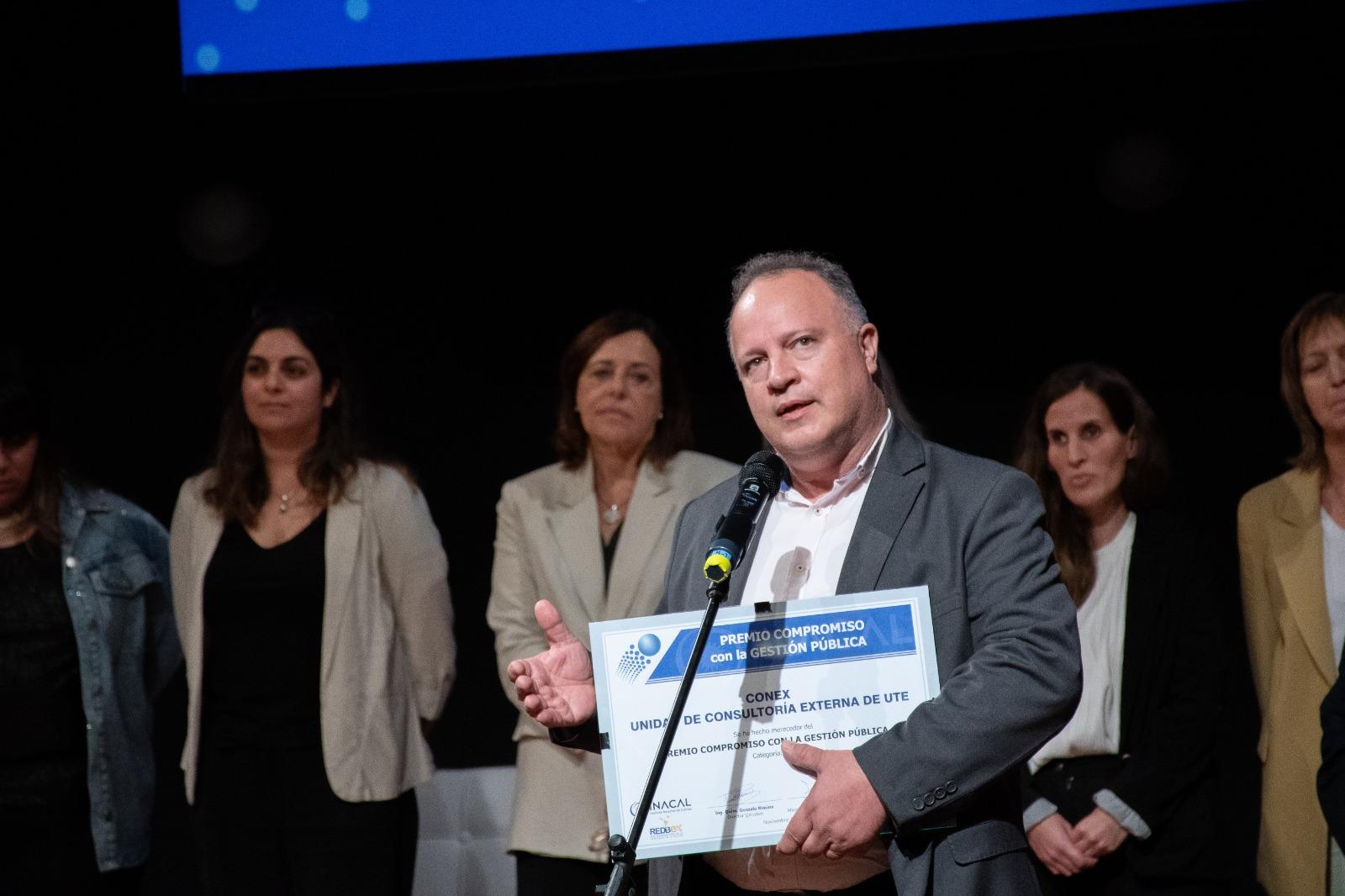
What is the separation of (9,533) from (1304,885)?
3.33m

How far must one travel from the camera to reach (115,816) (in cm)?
337

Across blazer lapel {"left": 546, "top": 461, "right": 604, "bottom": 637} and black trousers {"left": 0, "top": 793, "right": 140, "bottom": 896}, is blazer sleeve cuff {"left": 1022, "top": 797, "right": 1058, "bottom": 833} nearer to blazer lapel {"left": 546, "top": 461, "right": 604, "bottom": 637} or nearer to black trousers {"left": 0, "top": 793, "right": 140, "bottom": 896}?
blazer lapel {"left": 546, "top": 461, "right": 604, "bottom": 637}

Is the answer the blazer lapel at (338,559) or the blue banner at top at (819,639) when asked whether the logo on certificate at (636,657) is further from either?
the blazer lapel at (338,559)

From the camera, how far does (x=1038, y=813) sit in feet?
10.4

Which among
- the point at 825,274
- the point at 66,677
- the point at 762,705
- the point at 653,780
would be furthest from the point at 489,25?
the point at 653,780

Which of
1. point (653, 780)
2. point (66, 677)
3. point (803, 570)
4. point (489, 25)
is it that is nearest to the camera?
point (653, 780)

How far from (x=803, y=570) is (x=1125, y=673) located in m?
1.51

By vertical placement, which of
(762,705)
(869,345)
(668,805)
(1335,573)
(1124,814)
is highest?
(869,345)

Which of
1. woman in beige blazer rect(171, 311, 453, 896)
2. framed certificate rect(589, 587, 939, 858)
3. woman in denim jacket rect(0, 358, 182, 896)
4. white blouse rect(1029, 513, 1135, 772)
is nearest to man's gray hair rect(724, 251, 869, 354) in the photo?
framed certificate rect(589, 587, 939, 858)

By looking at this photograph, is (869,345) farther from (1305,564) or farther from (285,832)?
(285,832)

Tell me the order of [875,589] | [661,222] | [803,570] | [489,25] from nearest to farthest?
[875,589] < [803,570] < [489,25] < [661,222]

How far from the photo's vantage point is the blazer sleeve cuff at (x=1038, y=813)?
315cm

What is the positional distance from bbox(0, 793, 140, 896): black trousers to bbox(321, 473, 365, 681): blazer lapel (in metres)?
0.76

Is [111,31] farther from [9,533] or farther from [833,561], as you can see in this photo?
[833,561]
